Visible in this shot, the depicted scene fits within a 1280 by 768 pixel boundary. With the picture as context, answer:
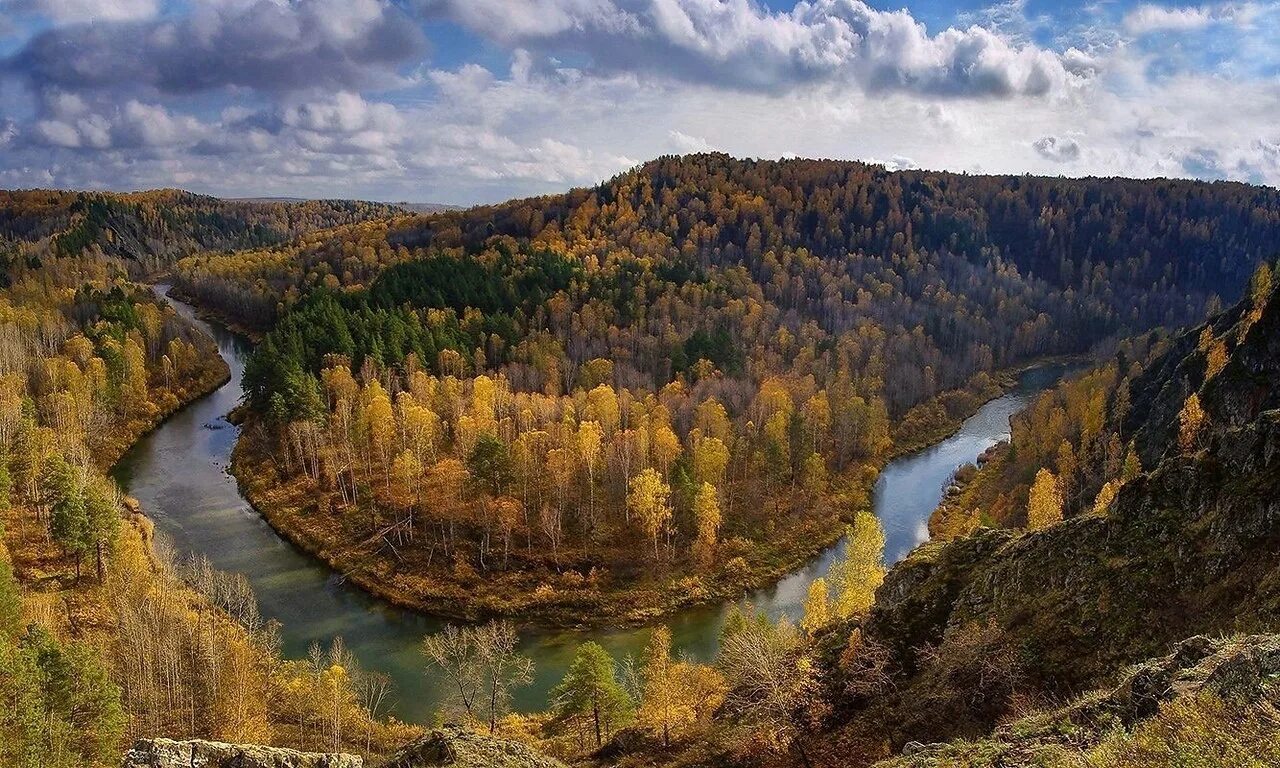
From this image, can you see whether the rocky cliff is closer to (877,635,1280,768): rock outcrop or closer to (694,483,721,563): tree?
(877,635,1280,768): rock outcrop

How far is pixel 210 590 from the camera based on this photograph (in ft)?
163

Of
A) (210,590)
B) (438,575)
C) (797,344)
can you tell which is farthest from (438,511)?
(797,344)

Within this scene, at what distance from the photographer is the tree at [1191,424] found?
163 feet

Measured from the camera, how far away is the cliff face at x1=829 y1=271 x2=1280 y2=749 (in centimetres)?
2209

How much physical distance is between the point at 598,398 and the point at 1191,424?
52.6 meters

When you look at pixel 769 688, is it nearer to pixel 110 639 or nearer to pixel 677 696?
pixel 677 696

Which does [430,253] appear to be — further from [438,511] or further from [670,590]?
[670,590]

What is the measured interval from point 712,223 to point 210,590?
166941 mm

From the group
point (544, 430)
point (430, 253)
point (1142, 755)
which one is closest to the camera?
point (1142, 755)

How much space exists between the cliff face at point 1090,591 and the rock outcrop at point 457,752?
1217 cm

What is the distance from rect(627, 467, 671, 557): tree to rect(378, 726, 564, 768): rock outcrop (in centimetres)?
4045

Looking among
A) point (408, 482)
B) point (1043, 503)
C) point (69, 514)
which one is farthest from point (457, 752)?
point (408, 482)

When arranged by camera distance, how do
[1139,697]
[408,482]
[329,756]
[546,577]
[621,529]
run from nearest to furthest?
A: [1139,697] < [329,756] < [546,577] < [621,529] < [408,482]

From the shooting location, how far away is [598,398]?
265ft
